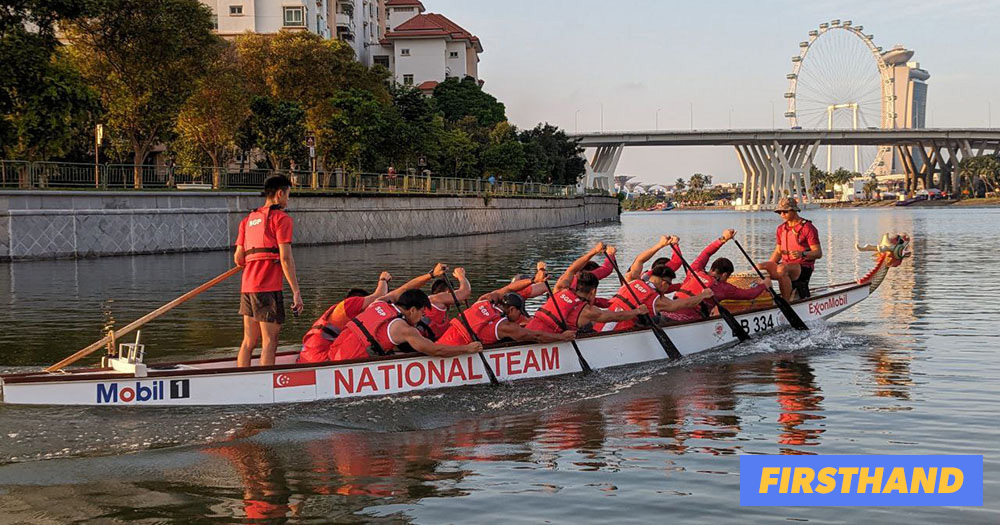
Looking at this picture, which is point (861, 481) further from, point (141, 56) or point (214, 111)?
point (214, 111)

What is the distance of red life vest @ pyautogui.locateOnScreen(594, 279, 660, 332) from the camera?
14.7m

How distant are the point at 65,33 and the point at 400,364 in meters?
39.3

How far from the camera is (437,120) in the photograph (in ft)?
256

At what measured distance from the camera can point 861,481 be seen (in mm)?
8602

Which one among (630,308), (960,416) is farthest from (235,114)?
(960,416)

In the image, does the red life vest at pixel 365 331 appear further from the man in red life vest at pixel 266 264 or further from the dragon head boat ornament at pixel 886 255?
the dragon head boat ornament at pixel 886 255

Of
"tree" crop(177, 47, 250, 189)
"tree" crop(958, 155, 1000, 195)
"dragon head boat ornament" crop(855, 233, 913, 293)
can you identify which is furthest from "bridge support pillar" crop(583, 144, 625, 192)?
"dragon head boat ornament" crop(855, 233, 913, 293)

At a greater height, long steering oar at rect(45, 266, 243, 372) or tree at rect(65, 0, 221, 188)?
tree at rect(65, 0, 221, 188)

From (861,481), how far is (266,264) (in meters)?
6.75

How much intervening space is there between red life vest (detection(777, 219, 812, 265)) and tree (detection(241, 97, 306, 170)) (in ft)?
133

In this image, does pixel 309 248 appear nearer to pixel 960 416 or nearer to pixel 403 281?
pixel 403 281

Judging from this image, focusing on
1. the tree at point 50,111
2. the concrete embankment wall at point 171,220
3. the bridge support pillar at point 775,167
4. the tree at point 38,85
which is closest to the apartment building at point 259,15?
the concrete embankment wall at point 171,220

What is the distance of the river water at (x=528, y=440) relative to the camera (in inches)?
317

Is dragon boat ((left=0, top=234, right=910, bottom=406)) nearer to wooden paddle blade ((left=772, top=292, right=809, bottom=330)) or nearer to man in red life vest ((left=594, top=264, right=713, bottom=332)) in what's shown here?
man in red life vest ((left=594, top=264, right=713, bottom=332))
